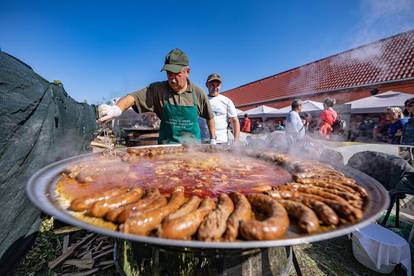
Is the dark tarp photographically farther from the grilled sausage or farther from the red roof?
the red roof

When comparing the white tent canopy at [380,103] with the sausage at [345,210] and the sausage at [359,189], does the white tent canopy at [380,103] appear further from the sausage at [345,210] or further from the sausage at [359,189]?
the sausage at [345,210]

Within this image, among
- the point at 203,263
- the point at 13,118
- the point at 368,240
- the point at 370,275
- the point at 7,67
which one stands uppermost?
the point at 7,67

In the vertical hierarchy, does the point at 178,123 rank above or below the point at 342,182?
above

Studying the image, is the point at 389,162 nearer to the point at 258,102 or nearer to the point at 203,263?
the point at 203,263

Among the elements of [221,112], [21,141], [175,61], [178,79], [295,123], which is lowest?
[21,141]

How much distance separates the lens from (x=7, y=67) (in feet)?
10.1

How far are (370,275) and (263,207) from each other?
11.1 feet

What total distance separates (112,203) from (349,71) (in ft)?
90.7

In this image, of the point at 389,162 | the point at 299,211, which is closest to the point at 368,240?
the point at 389,162

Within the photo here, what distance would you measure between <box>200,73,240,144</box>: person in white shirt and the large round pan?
11.7 ft

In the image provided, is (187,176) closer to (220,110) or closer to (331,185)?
(331,185)

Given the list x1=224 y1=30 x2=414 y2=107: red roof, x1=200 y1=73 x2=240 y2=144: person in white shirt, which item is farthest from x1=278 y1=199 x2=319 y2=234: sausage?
x1=224 y1=30 x2=414 y2=107: red roof

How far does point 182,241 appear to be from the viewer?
1164 mm

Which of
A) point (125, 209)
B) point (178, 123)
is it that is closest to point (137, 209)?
point (125, 209)
